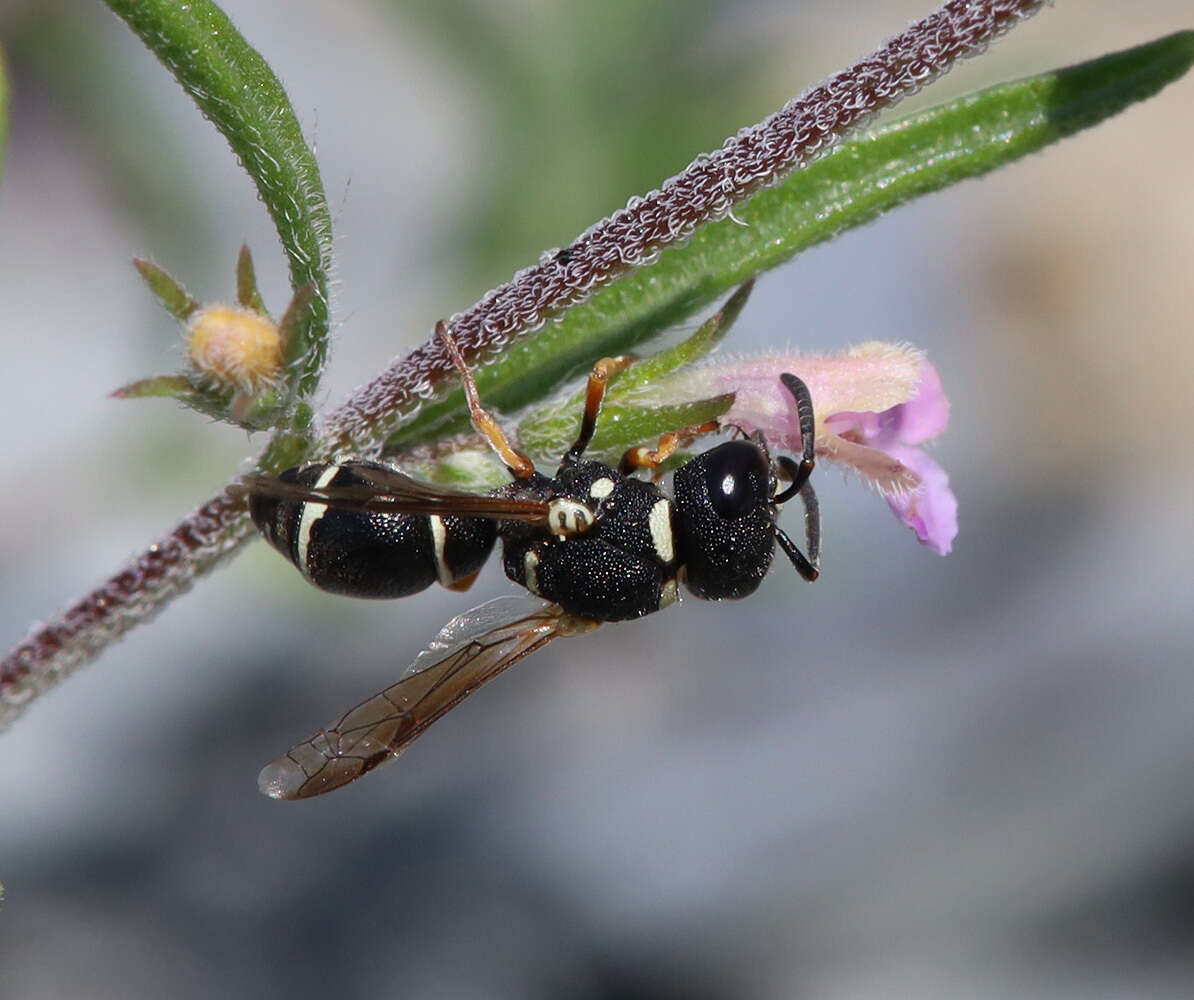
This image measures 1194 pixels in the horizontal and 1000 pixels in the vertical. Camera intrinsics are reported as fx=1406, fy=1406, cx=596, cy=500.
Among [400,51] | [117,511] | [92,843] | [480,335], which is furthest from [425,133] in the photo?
[480,335]

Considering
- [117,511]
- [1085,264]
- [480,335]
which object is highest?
[1085,264]

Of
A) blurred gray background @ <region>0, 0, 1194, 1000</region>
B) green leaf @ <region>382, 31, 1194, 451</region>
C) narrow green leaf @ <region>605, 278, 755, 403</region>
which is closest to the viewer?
narrow green leaf @ <region>605, 278, 755, 403</region>

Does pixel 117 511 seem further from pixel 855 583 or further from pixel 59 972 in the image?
pixel 855 583

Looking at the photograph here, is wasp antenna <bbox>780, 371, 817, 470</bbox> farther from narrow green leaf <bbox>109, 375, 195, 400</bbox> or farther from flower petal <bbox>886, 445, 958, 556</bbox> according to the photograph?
narrow green leaf <bbox>109, 375, 195, 400</bbox>

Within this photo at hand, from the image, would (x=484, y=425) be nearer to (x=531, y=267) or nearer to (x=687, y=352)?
(x=531, y=267)

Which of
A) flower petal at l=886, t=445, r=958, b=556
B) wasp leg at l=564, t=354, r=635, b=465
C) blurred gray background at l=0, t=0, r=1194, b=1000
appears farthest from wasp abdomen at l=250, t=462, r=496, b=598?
blurred gray background at l=0, t=0, r=1194, b=1000

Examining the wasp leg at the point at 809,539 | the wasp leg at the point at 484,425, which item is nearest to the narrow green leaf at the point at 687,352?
the wasp leg at the point at 484,425
